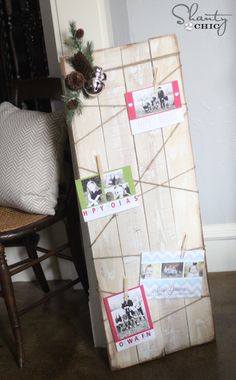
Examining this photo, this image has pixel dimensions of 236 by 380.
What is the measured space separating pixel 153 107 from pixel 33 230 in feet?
2.13

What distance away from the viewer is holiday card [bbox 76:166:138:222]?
1.63 m

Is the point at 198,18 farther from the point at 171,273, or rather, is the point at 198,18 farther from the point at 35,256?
the point at 35,256

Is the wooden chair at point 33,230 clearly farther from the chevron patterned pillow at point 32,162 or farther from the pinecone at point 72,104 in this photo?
the pinecone at point 72,104

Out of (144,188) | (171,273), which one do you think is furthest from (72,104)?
(171,273)

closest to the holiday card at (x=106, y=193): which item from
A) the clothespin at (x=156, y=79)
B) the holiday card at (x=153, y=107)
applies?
the holiday card at (x=153, y=107)

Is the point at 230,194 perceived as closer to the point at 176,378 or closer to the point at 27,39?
the point at 176,378

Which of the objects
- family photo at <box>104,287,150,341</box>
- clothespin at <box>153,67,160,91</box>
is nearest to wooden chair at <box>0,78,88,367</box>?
family photo at <box>104,287,150,341</box>

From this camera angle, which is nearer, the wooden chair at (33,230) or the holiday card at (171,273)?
the holiday card at (171,273)

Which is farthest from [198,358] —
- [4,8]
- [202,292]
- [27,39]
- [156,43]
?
[4,8]

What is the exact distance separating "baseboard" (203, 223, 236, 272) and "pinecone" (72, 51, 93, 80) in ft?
3.40

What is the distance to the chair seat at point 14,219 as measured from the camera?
1850 mm

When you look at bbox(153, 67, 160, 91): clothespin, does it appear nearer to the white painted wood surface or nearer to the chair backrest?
the white painted wood surface

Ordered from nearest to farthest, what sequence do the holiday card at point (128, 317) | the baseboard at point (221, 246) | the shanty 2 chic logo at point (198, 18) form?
the holiday card at point (128, 317), the shanty 2 chic logo at point (198, 18), the baseboard at point (221, 246)

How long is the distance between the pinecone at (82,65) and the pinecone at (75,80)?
0.03 metres
